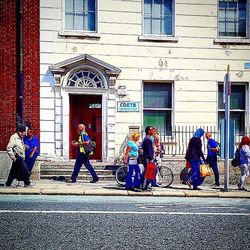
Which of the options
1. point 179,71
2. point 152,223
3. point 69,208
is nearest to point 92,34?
point 179,71

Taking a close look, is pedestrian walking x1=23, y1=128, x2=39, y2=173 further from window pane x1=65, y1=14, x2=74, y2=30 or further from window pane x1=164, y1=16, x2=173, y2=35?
window pane x1=164, y1=16, x2=173, y2=35

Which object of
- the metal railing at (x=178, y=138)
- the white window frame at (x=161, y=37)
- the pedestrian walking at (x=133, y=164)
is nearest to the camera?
the pedestrian walking at (x=133, y=164)

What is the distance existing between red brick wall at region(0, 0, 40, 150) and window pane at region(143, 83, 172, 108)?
454 cm

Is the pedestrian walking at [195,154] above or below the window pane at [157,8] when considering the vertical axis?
below

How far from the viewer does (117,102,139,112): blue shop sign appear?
46.4 feet

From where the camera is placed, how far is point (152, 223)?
6254 mm

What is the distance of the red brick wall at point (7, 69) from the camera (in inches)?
531

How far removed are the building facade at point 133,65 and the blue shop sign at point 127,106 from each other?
1.6 inches

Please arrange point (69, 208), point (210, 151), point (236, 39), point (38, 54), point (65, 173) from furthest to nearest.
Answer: point (236, 39) < point (38, 54) < point (65, 173) < point (210, 151) < point (69, 208)

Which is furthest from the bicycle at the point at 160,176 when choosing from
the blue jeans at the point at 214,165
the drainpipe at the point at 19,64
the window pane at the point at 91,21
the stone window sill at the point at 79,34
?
the window pane at the point at 91,21

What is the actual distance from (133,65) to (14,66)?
4.75 m

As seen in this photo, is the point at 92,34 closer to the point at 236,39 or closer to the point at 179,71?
the point at 179,71

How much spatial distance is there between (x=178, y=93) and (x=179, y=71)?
0.92 meters

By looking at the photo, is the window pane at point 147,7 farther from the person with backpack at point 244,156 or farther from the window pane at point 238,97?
the person with backpack at point 244,156
